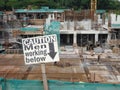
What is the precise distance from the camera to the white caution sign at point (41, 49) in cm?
399

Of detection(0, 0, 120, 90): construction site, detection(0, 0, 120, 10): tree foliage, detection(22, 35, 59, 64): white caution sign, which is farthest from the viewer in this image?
detection(0, 0, 120, 10): tree foliage

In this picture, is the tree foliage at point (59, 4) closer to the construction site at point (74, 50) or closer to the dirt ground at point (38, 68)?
the construction site at point (74, 50)

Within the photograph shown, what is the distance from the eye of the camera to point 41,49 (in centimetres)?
402

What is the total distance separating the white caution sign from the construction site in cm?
628

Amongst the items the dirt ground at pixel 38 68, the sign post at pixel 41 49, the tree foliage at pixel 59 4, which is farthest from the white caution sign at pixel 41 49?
the tree foliage at pixel 59 4

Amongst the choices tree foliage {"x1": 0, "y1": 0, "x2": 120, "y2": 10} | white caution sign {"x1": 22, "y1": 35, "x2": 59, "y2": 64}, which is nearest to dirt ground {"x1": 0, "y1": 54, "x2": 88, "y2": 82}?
white caution sign {"x1": 22, "y1": 35, "x2": 59, "y2": 64}

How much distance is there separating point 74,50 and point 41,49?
15.9 m

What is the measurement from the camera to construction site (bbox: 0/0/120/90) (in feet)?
39.4

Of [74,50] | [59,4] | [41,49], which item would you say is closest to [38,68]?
[74,50]

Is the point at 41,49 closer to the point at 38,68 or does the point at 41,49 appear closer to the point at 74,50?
the point at 38,68

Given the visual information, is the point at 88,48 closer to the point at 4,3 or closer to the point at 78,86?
the point at 78,86

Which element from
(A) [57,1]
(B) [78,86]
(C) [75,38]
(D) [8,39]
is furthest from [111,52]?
(A) [57,1]

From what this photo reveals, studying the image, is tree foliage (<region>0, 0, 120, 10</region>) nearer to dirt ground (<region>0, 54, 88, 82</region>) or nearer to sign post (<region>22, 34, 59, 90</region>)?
dirt ground (<region>0, 54, 88, 82</region>)

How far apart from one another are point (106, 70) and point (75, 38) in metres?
10.5
